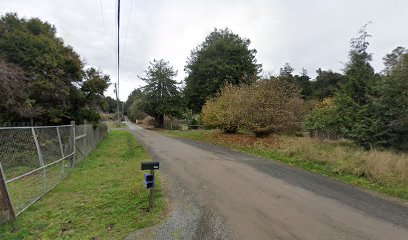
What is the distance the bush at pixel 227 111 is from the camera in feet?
68.1

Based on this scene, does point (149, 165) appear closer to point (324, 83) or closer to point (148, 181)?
point (148, 181)

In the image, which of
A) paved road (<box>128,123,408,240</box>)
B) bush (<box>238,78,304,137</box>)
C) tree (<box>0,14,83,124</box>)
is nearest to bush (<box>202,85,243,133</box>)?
bush (<box>238,78,304,137</box>)

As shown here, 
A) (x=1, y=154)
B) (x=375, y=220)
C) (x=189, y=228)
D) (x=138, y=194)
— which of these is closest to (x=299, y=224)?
(x=375, y=220)

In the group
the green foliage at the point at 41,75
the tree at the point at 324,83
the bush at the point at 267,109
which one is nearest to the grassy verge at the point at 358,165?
the bush at the point at 267,109

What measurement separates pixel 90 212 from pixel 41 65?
10472mm

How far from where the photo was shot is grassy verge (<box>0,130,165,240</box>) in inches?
184

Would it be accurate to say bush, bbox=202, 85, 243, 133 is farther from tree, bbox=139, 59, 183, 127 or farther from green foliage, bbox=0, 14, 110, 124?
tree, bbox=139, 59, 183, 127

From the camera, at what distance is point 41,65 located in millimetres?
13219

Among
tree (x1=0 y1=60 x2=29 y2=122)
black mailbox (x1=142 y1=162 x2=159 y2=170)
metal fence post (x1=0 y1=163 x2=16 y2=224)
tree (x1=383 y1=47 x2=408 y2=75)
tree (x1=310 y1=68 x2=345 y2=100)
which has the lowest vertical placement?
metal fence post (x1=0 y1=163 x2=16 y2=224)

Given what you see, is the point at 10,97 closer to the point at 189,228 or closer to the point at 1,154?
the point at 1,154

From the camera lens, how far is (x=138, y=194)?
664 cm

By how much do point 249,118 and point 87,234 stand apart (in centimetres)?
1575

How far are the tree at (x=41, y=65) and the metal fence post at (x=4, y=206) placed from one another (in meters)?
7.92

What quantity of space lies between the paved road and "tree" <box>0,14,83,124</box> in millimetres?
7685
